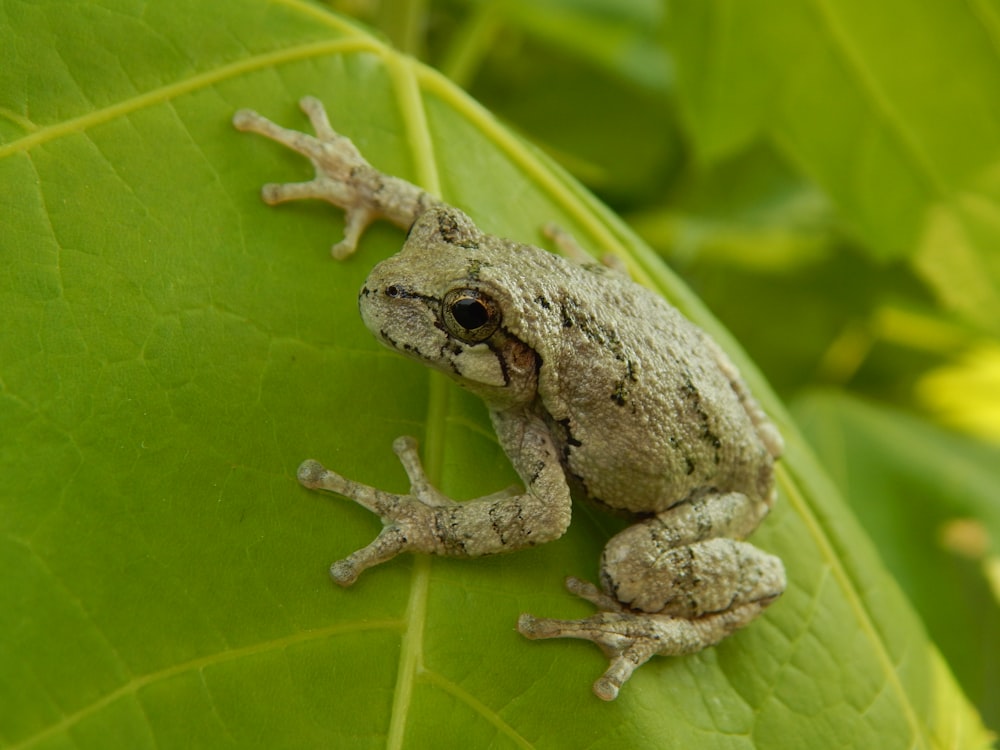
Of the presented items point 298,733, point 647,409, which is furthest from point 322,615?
point 647,409

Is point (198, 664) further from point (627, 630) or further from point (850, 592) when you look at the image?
point (850, 592)

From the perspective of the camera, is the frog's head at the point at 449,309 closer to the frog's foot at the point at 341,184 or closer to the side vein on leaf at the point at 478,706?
the frog's foot at the point at 341,184

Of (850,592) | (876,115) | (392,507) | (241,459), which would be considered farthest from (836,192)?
(241,459)

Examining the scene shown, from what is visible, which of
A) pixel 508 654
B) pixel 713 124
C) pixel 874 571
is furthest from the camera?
pixel 713 124

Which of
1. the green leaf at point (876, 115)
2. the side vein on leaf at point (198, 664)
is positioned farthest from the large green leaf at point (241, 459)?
the green leaf at point (876, 115)

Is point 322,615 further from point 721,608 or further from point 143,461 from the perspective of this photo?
point 721,608

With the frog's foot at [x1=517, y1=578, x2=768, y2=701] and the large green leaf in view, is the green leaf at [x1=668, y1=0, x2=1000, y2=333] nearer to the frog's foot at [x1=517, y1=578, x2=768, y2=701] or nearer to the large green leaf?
the large green leaf

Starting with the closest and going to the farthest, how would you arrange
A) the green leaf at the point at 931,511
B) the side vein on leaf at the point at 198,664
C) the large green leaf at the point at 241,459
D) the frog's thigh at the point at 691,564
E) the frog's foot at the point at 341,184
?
the side vein on leaf at the point at 198,664
the large green leaf at the point at 241,459
the frog's foot at the point at 341,184
the frog's thigh at the point at 691,564
the green leaf at the point at 931,511
